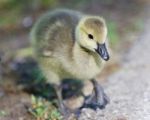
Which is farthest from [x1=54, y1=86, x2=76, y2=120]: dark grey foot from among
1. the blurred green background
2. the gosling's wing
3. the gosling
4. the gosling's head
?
the blurred green background

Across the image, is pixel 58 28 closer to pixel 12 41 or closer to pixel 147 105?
pixel 147 105

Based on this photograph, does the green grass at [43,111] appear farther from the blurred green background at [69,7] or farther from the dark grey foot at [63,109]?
the blurred green background at [69,7]

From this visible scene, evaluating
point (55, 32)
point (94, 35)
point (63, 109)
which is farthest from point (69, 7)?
point (94, 35)

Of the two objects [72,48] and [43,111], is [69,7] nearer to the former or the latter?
[72,48]

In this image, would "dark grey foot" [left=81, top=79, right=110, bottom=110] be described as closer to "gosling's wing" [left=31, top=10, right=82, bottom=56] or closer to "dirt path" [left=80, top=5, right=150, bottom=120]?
"dirt path" [left=80, top=5, right=150, bottom=120]

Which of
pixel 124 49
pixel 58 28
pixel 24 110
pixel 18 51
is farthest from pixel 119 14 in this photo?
pixel 24 110

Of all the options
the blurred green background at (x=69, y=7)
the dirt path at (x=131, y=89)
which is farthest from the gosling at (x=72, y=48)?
the blurred green background at (x=69, y=7)
